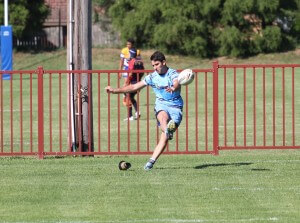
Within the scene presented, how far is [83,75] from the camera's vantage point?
722 inches

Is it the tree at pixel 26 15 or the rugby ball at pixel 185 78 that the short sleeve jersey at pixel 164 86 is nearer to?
the rugby ball at pixel 185 78

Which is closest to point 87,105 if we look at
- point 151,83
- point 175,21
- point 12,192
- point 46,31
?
point 151,83

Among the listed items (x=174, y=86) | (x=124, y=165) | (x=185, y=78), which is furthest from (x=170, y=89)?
(x=124, y=165)

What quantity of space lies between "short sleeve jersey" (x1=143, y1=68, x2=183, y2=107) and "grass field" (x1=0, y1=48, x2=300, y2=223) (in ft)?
3.14

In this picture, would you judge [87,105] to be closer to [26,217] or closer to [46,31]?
[26,217]

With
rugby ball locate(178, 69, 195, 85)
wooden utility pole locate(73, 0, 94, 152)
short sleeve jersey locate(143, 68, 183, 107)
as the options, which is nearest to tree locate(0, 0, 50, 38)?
wooden utility pole locate(73, 0, 94, 152)

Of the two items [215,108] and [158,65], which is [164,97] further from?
[215,108]

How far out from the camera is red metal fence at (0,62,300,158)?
17.7 m

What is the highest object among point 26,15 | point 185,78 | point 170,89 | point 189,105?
point 26,15

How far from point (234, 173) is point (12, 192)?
3.22 m

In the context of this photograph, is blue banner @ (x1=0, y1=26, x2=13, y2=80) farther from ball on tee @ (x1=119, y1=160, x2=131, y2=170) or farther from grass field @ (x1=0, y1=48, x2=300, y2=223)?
ball on tee @ (x1=119, y1=160, x2=131, y2=170)

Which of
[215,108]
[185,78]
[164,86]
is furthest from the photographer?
[215,108]

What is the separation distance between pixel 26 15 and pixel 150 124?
1206 inches

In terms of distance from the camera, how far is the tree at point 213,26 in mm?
52312
